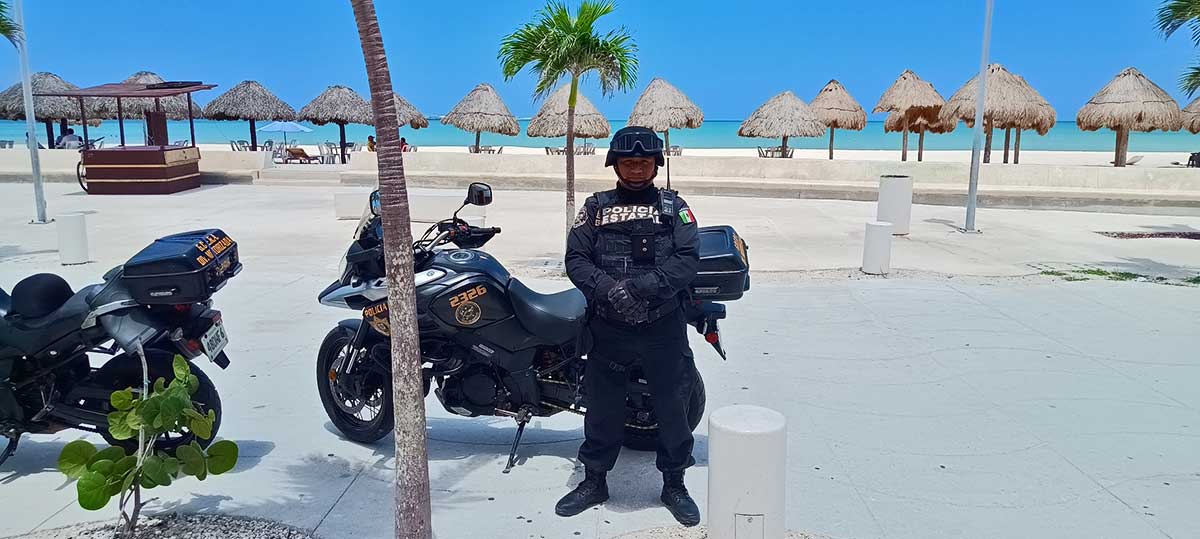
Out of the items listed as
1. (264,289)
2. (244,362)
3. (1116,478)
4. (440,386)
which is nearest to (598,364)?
(440,386)

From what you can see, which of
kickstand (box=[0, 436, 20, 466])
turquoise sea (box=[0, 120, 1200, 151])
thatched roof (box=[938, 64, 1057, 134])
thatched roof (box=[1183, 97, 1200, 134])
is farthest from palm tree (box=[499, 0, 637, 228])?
turquoise sea (box=[0, 120, 1200, 151])

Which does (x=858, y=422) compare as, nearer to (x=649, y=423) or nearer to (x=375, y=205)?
(x=649, y=423)

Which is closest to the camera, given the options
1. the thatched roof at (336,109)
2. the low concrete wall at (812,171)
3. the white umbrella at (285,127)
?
the low concrete wall at (812,171)

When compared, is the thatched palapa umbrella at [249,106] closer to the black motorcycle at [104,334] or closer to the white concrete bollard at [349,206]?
the white concrete bollard at [349,206]

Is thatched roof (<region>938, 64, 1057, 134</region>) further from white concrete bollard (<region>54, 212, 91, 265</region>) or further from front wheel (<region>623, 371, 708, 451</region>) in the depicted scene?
front wheel (<region>623, 371, 708, 451</region>)

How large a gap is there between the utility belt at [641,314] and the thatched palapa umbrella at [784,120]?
24.8 m

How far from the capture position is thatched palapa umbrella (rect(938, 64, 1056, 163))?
23062mm

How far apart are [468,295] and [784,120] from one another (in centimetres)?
2514

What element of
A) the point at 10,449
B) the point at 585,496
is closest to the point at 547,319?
the point at 585,496

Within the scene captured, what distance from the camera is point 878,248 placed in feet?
29.3

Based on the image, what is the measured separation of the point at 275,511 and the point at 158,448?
0.68m

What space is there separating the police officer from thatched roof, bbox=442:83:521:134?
2431 centimetres

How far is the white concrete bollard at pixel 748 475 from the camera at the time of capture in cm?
273

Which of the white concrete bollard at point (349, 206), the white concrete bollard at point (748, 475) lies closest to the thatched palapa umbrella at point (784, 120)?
the white concrete bollard at point (349, 206)
